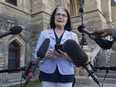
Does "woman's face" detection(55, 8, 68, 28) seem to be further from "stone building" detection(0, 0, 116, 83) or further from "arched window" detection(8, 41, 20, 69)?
"arched window" detection(8, 41, 20, 69)

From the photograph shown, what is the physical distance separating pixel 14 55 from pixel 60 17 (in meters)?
8.52

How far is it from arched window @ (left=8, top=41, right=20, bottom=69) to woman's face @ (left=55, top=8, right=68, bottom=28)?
26.8 feet

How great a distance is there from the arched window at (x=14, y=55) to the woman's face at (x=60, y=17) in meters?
8.18

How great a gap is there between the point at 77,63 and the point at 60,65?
2.67ft

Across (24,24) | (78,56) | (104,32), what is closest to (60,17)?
(104,32)

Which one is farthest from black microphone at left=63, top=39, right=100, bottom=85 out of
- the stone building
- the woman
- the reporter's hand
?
the stone building

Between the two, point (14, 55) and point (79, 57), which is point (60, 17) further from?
point (14, 55)

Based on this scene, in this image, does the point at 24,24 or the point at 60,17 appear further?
the point at 24,24

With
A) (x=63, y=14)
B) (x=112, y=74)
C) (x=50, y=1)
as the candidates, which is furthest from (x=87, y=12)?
(x=63, y=14)

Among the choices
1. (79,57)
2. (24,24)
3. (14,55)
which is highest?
(24,24)

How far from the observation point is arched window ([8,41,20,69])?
393 inches

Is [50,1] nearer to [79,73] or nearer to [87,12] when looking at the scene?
[87,12]

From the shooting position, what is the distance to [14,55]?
1029 cm

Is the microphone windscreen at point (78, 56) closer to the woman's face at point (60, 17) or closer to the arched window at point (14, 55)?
the woman's face at point (60, 17)
